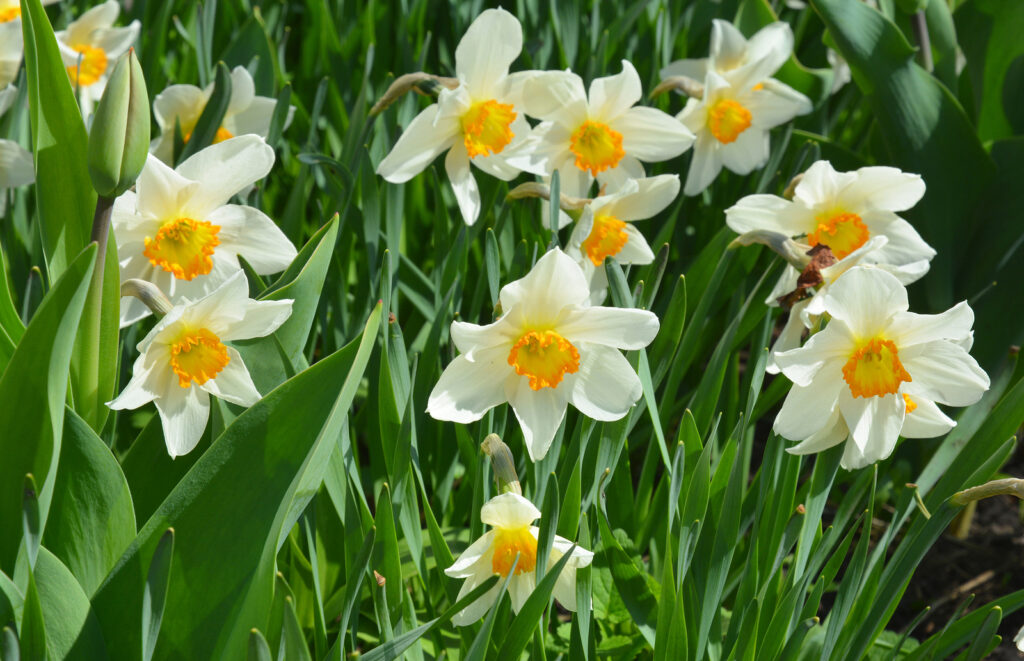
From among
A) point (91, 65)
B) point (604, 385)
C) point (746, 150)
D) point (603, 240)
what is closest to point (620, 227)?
point (603, 240)

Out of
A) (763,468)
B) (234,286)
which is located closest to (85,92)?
(234,286)

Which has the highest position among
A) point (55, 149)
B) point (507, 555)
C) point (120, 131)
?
point (120, 131)

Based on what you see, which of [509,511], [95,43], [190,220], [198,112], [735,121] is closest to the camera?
[509,511]

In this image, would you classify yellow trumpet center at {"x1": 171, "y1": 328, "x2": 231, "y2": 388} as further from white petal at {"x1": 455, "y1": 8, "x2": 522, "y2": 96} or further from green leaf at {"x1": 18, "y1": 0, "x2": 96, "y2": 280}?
white petal at {"x1": 455, "y1": 8, "x2": 522, "y2": 96}

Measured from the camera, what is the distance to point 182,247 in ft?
4.41

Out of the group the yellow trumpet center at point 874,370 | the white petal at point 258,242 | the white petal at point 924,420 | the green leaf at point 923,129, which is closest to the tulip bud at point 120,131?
the white petal at point 258,242

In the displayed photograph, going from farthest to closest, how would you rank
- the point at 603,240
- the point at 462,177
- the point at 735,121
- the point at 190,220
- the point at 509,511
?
the point at 735,121, the point at 462,177, the point at 603,240, the point at 190,220, the point at 509,511

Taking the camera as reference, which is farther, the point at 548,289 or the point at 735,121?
the point at 735,121

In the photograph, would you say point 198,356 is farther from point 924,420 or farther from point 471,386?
point 924,420

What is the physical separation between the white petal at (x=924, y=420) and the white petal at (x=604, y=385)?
402mm

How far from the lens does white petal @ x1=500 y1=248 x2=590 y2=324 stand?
3.90ft

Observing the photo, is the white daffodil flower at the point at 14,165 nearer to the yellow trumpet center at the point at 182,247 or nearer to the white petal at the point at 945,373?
the yellow trumpet center at the point at 182,247

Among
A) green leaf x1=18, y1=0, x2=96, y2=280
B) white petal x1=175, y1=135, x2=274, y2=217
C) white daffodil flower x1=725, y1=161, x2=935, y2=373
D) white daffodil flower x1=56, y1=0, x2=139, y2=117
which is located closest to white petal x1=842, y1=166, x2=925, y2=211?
white daffodil flower x1=725, y1=161, x2=935, y2=373

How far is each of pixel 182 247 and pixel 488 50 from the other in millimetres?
613
